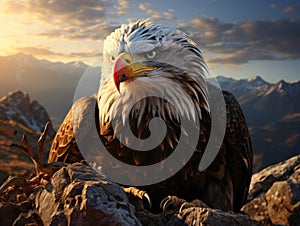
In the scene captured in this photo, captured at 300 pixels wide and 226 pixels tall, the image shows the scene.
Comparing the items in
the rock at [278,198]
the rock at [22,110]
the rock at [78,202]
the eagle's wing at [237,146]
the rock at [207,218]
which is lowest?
the rock at [22,110]

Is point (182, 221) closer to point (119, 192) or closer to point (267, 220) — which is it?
point (119, 192)

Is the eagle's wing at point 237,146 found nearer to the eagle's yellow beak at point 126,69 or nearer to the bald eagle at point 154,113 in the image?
the bald eagle at point 154,113

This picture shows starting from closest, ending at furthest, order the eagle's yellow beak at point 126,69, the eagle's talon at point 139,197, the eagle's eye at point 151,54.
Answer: the eagle's talon at point 139,197 < the eagle's yellow beak at point 126,69 < the eagle's eye at point 151,54

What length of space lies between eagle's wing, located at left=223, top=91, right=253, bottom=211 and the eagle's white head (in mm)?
664

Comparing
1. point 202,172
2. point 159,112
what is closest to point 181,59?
point 159,112

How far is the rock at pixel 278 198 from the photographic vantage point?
572 cm

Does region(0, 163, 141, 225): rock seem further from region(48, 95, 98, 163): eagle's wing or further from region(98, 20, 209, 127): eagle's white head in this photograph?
region(48, 95, 98, 163): eagle's wing

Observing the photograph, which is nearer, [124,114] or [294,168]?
[124,114]

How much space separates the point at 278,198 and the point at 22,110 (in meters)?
74.9

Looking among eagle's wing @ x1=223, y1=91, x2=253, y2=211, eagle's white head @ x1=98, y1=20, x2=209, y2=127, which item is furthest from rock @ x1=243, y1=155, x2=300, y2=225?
eagle's white head @ x1=98, y1=20, x2=209, y2=127

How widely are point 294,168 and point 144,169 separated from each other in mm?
4705

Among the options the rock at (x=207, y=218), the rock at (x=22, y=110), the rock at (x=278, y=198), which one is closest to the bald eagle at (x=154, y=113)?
the rock at (x=278, y=198)

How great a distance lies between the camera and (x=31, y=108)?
79.8 metres

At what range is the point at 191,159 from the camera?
4.38 metres
